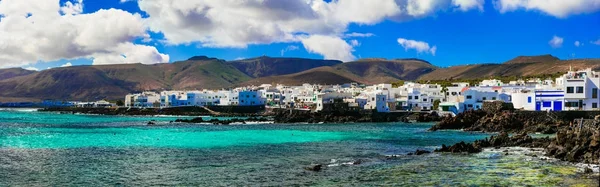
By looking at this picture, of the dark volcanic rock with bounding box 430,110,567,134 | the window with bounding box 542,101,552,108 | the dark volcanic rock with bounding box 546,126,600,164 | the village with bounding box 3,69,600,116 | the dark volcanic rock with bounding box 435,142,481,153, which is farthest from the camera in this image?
the window with bounding box 542,101,552,108

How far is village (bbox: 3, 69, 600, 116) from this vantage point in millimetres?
67562

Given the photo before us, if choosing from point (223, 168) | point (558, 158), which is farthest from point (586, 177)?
point (223, 168)

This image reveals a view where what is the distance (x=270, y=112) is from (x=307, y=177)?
101233 mm

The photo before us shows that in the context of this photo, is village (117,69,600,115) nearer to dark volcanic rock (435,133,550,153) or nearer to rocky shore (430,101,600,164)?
rocky shore (430,101,600,164)

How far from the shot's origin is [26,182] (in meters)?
25.5

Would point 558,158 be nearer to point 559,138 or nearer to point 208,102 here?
point 559,138

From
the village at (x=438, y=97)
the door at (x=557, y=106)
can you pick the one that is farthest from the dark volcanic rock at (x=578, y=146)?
the door at (x=557, y=106)

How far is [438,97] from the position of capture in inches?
4254

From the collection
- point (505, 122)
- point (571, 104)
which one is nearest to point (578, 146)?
point (505, 122)

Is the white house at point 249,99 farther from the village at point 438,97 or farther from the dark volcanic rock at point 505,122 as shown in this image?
the dark volcanic rock at point 505,122

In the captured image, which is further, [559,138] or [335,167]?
[559,138]

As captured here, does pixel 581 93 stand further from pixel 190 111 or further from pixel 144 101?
pixel 144 101

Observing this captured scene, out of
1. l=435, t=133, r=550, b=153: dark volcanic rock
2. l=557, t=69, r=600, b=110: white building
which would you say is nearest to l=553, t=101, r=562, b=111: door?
l=557, t=69, r=600, b=110: white building

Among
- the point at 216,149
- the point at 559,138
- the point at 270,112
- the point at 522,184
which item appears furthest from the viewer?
the point at 270,112
